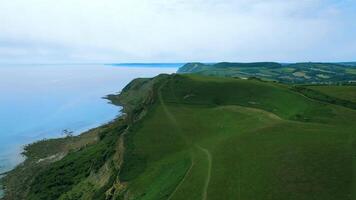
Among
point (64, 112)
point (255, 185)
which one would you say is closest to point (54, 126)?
point (64, 112)

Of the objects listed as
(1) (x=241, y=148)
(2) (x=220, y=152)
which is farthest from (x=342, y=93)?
(2) (x=220, y=152)

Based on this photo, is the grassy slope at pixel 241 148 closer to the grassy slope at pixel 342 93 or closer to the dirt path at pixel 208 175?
the dirt path at pixel 208 175

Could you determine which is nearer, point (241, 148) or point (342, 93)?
point (241, 148)

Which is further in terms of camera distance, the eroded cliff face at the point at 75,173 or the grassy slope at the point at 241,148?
the eroded cliff face at the point at 75,173

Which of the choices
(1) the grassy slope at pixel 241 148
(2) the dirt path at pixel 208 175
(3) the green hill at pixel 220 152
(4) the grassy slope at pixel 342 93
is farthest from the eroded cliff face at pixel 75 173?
(4) the grassy slope at pixel 342 93

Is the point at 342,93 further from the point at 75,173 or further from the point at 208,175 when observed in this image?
the point at 75,173

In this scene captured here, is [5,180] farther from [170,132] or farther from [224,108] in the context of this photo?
[224,108]
